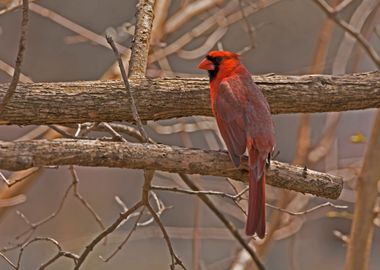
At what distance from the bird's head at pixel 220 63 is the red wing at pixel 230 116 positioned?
0.61ft

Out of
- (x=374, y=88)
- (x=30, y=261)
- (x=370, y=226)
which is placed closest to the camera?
(x=374, y=88)

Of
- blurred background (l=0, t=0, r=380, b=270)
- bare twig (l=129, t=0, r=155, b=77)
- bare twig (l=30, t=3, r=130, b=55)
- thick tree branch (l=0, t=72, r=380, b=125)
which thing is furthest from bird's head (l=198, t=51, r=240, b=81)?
blurred background (l=0, t=0, r=380, b=270)

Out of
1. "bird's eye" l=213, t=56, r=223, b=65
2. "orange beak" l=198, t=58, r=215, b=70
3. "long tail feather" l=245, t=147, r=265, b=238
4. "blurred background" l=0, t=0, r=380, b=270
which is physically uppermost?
"bird's eye" l=213, t=56, r=223, b=65

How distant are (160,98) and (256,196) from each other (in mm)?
506

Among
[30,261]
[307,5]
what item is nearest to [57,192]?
[30,261]

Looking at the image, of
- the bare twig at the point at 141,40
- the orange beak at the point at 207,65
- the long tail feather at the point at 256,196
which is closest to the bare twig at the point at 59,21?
the bare twig at the point at 141,40

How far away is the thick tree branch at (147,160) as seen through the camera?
6.83 feet

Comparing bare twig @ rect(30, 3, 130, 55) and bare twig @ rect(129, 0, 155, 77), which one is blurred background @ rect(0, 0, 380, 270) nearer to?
bare twig @ rect(30, 3, 130, 55)

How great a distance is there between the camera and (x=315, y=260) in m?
7.28

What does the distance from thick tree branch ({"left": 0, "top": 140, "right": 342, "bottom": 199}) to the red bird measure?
0.05 m

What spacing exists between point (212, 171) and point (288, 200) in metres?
1.70

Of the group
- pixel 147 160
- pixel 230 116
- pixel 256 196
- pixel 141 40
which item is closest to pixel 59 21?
pixel 141 40

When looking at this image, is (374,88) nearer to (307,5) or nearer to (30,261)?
(30,261)

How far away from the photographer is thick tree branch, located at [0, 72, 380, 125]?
9.04 ft
